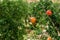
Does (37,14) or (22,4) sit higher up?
(22,4)

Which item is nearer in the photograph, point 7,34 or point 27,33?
point 7,34

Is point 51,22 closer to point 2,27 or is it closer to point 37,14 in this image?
point 37,14

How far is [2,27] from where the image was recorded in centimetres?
432

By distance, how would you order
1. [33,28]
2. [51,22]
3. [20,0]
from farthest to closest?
[20,0], [33,28], [51,22]

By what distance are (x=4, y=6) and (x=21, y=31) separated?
0.56 m

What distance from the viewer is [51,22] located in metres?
3.70

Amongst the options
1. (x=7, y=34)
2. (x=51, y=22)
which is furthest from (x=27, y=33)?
(x=51, y=22)

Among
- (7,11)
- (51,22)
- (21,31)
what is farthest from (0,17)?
(51,22)

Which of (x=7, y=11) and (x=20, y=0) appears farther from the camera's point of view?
(x=20, y=0)

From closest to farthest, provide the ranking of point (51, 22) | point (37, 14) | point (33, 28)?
point (51, 22)
point (37, 14)
point (33, 28)

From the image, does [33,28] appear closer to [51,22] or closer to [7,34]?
[7,34]

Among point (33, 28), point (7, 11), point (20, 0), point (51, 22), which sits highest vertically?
point (20, 0)

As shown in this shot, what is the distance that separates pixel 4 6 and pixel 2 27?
379 millimetres

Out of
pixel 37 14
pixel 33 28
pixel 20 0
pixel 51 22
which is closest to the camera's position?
pixel 51 22
